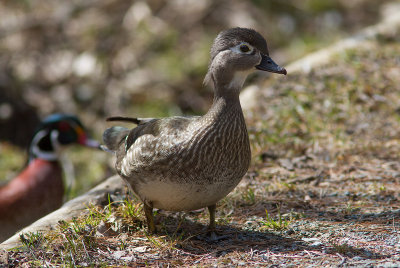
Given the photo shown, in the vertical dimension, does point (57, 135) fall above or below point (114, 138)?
below

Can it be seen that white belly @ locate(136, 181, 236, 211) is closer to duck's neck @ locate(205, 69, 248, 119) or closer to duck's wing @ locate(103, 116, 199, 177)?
duck's wing @ locate(103, 116, 199, 177)

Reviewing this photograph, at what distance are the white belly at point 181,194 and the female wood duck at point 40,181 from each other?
7.81ft

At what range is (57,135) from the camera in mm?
5934

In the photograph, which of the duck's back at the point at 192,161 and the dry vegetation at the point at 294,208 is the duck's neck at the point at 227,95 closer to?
the duck's back at the point at 192,161

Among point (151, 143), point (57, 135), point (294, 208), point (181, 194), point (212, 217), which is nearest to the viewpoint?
point (181, 194)

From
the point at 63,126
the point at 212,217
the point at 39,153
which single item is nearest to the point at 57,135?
the point at 63,126

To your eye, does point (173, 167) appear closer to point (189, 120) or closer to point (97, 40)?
point (189, 120)

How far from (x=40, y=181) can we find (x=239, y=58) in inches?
118

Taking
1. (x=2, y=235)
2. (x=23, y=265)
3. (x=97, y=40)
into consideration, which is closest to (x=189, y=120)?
(x=23, y=265)

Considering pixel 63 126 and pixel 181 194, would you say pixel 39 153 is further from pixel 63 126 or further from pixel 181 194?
pixel 181 194

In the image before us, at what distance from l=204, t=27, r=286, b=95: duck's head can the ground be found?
0.93 metres

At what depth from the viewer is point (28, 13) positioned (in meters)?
9.45

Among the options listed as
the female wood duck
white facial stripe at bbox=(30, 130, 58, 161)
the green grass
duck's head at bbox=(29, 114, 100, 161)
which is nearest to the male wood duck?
the green grass

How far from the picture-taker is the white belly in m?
3.09
